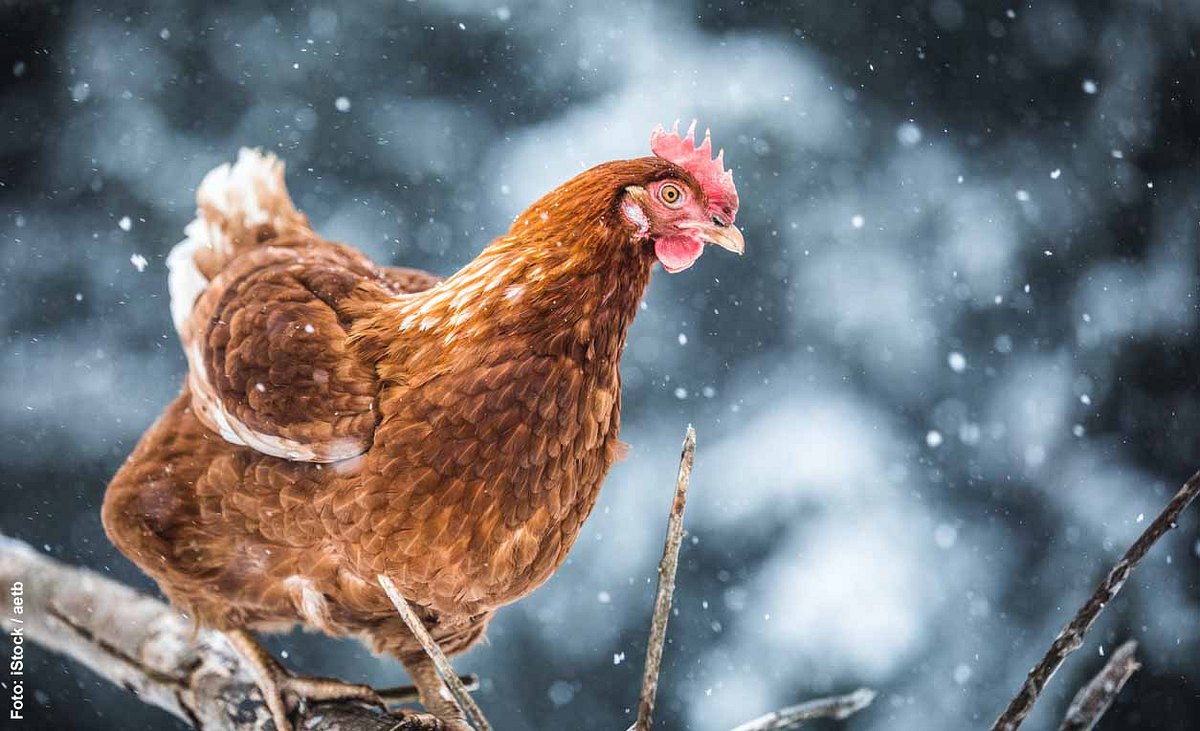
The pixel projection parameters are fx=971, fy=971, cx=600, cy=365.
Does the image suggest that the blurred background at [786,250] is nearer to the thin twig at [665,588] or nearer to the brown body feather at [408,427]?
the brown body feather at [408,427]

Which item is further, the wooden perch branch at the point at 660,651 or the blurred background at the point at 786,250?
the blurred background at the point at 786,250

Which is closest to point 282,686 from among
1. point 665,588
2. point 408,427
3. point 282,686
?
point 282,686

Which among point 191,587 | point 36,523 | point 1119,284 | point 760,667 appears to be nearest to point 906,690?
point 760,667

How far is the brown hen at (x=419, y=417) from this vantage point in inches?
31.8

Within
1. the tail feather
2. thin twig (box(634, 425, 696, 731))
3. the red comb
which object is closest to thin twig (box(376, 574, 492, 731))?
thin twig (box(634, 425, 696, 731))

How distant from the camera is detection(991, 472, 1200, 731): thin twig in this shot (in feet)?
1.69

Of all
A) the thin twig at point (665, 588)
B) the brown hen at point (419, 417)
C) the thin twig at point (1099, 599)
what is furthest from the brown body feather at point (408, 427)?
the thin twig at point (1099, 599)

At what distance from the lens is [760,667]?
1500 millimetres

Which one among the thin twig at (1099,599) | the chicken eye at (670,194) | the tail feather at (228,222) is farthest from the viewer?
the tail feather at (228,222)

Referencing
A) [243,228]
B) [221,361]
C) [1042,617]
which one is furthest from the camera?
[1042,617]

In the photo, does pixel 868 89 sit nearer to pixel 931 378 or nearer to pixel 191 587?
pixel 931 378

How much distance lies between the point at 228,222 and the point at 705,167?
1.77 ft

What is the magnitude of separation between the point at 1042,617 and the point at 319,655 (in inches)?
41.2

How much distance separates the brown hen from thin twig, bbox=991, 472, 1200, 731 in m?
Result: 0.40
